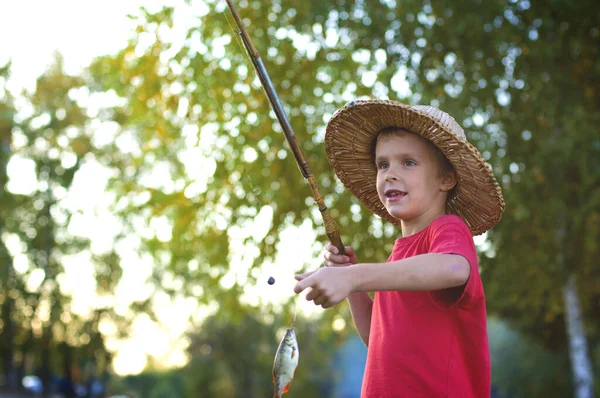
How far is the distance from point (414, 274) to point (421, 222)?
52 cm

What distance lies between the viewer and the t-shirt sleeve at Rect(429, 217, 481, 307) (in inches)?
77.7

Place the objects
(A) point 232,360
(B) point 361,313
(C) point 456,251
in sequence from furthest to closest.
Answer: (A) point 232,360 < (B) point 361,313 < (C) point 456,251

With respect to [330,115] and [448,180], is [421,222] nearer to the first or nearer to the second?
[448,180]

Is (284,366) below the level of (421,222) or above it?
below

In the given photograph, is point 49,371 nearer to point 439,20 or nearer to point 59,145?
point 59,145

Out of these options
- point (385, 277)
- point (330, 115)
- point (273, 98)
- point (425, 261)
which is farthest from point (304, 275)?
point (330, 115)

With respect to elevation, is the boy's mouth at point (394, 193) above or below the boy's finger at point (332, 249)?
above

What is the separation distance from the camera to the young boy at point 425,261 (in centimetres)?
191

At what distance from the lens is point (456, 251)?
6.45 ft

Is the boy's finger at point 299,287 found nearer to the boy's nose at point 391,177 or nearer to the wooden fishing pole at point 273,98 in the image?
the wooden fishing pole at point 273,98

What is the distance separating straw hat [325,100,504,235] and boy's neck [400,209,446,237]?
0.40 ft

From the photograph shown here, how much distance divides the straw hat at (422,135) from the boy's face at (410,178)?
6 cm

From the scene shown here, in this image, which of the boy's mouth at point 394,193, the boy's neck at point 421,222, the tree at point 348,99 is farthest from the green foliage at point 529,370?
the boy's mouth at point 394,193

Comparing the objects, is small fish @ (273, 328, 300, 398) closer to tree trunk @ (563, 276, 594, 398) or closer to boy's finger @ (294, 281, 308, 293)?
boy's finger @ (294, 281, 308, 293)
